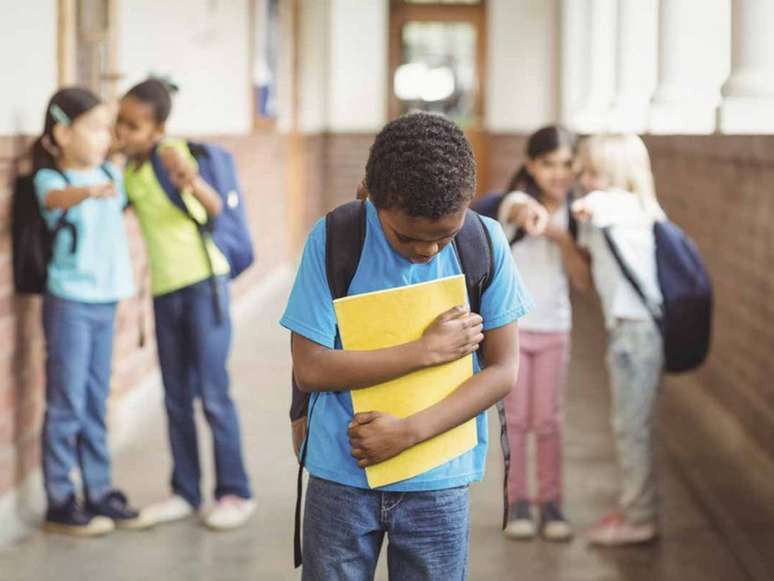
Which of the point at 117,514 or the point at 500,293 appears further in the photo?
the point at 117,514

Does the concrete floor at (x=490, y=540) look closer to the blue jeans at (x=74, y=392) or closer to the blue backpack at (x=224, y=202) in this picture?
the blue jeans at (x=74, y=392)

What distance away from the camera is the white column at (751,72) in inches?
190

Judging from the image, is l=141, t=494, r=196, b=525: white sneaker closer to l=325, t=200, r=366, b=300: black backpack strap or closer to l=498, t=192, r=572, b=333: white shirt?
l=498, t=192, r=572, b=333: white shirt

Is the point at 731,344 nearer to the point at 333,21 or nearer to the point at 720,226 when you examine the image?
the point at 720,226

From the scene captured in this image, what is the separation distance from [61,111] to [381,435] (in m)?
2.43

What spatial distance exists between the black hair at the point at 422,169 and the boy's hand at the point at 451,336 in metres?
0.20

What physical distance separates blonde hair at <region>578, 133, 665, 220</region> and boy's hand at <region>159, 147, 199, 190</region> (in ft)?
4.01

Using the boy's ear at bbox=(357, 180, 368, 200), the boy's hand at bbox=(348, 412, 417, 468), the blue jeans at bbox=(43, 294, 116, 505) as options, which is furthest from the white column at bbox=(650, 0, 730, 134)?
the boy's hand at bbox=(348, 412, 417, 468)

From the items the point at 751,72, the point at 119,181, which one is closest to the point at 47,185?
the point at 119,181

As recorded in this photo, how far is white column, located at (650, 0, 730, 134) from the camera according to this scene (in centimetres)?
693

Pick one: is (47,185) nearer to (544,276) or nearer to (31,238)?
(31,238)

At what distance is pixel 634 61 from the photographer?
934 cm

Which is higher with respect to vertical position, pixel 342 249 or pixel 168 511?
pixel 342 249

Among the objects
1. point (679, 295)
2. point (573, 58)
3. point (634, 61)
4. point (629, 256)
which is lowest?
point (679, 295)
